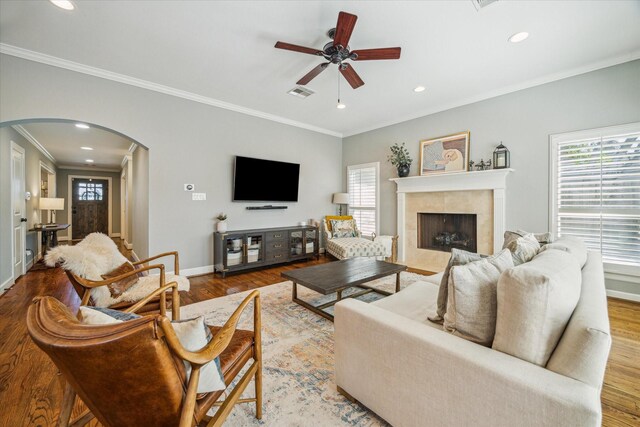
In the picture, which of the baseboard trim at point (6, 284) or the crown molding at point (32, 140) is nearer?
the baseboard trim at point (6, 284)

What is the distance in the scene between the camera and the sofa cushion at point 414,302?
1.71 m

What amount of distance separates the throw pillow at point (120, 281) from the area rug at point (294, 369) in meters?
0.70

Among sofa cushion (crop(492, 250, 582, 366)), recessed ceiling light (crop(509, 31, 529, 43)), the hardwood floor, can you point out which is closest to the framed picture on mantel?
recessed ceiling light (crop(509, 31, 529, 43))

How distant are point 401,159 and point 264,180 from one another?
2596 millimetres

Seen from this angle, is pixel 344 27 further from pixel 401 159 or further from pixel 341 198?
pixel 341 198

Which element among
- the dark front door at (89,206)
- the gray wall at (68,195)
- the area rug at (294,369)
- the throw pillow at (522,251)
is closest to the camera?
the area rug at (294,369)

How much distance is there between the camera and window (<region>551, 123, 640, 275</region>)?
2.97 metres

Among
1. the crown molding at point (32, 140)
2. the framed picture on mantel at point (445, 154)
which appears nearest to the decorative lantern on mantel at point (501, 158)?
the framed picture on mantel at point (445, 154)

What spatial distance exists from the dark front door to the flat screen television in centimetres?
783

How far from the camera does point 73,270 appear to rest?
5.69 ft

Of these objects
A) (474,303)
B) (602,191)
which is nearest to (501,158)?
(602,191)

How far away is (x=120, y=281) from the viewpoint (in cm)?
213

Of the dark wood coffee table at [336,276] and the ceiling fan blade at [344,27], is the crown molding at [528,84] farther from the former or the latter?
the dark wood coffee table at [336,276]

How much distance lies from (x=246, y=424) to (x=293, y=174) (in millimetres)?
4317
